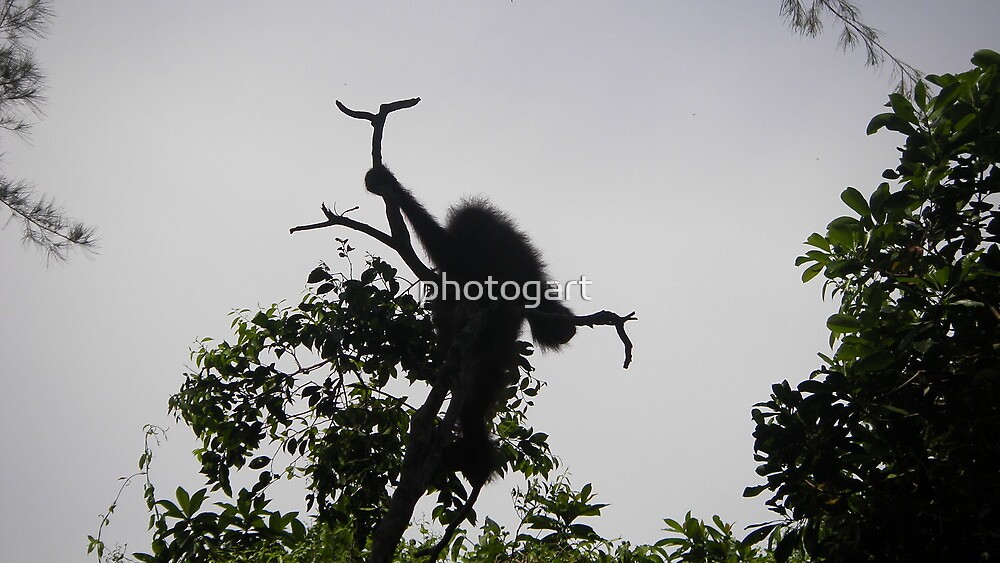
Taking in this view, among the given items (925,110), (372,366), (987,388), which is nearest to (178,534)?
(372,366)

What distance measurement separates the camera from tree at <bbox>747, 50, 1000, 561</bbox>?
2699mm

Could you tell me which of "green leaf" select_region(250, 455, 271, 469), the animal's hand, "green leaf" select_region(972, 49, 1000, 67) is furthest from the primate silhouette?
"green leaf" select_region(972, 49, 1000, 67)

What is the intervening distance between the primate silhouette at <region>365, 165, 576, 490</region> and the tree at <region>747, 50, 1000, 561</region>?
5.20 feet

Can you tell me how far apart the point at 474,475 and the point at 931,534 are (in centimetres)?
232

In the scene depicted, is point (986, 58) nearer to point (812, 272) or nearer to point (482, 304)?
point (812, 272)

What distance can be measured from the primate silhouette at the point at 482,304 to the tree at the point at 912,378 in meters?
1.58

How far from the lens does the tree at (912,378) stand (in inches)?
106

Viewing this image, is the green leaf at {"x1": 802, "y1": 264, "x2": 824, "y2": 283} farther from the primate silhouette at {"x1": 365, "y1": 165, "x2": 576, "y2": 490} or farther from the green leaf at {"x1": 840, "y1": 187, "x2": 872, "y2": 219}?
the primate silhouette at {"x1": 365, "y1": 165, "x2": 576, "y2": 490}

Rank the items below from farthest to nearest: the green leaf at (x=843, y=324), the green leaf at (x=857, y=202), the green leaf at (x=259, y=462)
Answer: the green leaf at (x=259, y=462)
the green leaf at (x=857, y=202)
the green leaf at (x=843, y=324)

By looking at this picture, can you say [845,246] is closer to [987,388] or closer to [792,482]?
[987,388]

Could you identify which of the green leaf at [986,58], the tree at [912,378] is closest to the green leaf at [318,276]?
the tree at [912,378]

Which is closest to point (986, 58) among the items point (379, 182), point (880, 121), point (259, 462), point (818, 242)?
point (880, 121)

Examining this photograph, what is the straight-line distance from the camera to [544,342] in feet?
17.1

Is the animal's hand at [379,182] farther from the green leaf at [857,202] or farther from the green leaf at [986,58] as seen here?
the green leaf at [986,58]
